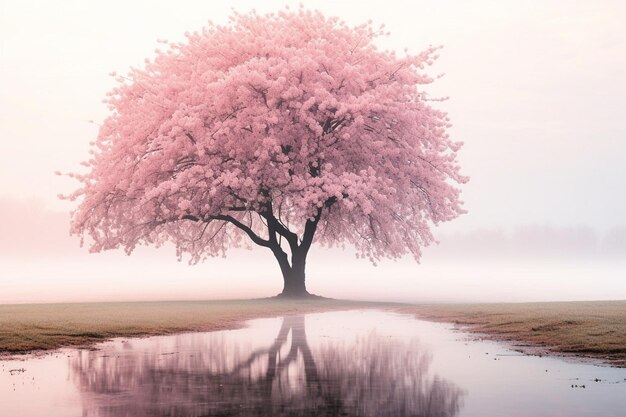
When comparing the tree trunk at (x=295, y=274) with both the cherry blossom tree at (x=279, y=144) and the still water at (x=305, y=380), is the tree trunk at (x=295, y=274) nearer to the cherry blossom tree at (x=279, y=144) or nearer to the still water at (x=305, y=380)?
the cherry blossom tree at (x=279, y=144)

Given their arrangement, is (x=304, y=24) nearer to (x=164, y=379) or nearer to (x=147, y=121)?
(x=147, y=121)

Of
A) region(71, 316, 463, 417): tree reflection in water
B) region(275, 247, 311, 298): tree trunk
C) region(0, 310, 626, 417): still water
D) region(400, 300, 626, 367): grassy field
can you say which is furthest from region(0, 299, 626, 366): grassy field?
region(275, 247, 311, 298): tree trunk

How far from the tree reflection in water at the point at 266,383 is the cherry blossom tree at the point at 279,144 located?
83.2ft

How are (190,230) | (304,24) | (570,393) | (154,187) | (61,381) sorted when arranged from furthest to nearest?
(190,230), (304,24), (154,187), (61,381), (570,393)

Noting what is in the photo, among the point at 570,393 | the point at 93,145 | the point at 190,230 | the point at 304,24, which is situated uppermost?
the point at 304,24

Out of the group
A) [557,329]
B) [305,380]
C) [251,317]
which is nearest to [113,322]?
[251,317]

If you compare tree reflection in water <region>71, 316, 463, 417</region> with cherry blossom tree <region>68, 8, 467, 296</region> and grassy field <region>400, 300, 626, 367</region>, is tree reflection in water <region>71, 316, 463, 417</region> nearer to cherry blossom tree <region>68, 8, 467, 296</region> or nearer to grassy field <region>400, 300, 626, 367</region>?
grassy field <region>400, 300, 626, 367</region>

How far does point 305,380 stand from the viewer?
58.5 ft

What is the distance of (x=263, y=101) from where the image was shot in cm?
5066

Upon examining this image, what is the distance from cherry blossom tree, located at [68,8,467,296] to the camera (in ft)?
163

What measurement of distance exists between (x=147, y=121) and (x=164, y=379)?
35.7 m

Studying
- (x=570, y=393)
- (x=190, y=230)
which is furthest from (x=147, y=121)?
(x=570, y=393)

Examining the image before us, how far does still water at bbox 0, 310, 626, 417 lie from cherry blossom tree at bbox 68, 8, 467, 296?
2346cm

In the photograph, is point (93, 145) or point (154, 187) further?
point (93, 145)
